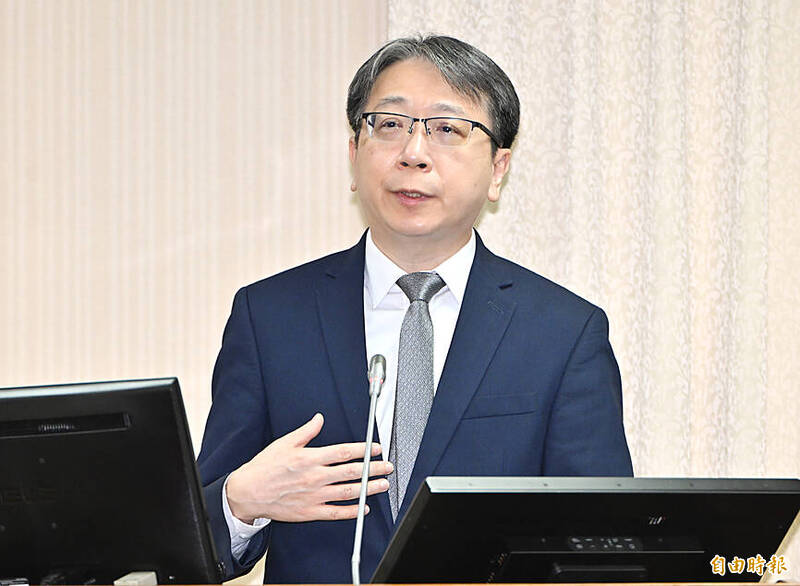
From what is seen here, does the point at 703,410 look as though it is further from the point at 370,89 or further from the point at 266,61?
the point at 266,61

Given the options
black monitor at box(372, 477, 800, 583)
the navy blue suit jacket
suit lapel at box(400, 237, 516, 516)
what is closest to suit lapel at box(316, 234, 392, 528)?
the navy blue suit jacket

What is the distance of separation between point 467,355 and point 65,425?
0.88 meters

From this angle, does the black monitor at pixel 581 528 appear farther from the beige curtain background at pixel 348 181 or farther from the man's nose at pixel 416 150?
the beige curtain background at pixel 348 181

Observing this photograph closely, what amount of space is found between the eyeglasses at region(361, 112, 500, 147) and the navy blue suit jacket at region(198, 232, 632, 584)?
278 mm

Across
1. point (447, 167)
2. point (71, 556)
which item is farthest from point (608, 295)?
point (71, 556)

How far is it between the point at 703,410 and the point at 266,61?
61.2 inches

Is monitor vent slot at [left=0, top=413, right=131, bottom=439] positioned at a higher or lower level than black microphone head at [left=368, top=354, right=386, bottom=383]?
lower

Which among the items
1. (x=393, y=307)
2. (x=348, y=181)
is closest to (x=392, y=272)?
(x=393, y=307)

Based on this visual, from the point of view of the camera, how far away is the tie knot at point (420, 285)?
2.04 m

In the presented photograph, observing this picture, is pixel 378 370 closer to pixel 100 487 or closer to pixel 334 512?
pixel 334 512

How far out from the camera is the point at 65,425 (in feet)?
4.20

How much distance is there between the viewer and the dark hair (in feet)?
6.75

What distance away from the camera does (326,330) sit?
2.02m

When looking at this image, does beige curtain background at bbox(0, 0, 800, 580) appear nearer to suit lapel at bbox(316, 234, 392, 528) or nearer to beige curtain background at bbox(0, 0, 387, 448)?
beige curtain background at bbox(0, 0, 387, 448)
